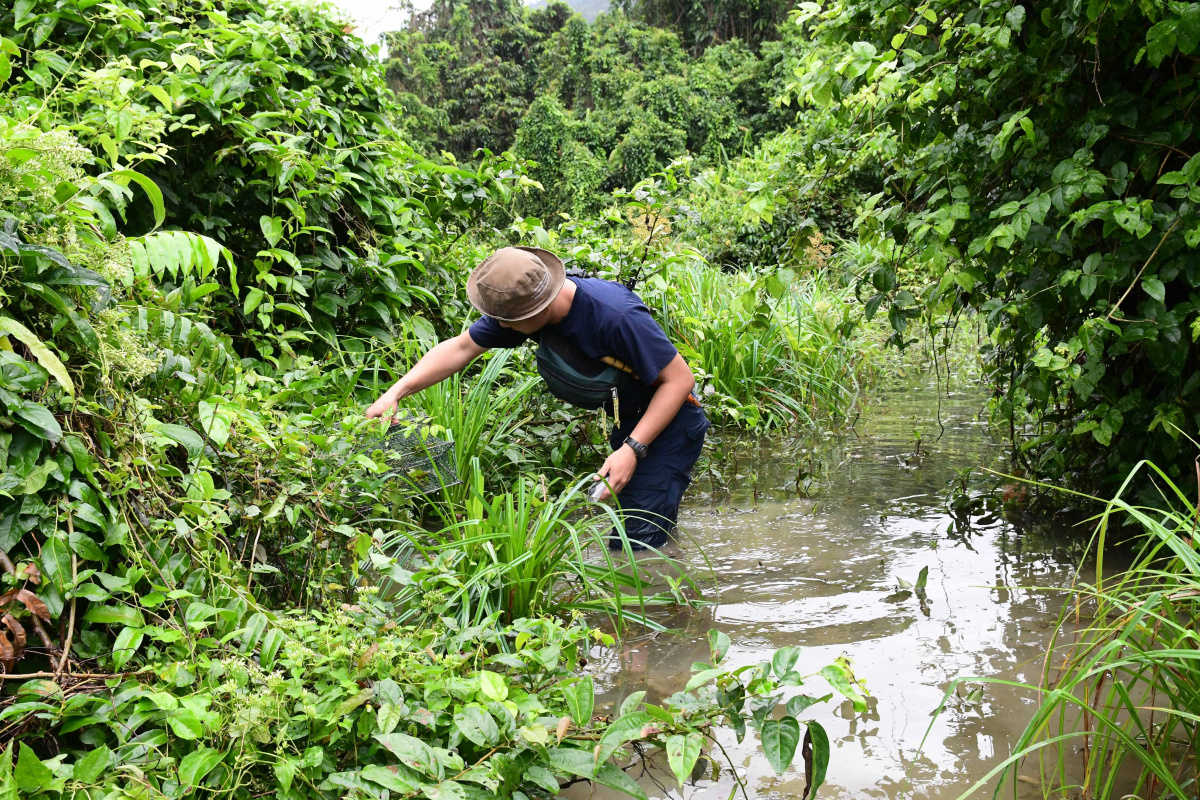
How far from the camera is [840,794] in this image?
84.4 inches

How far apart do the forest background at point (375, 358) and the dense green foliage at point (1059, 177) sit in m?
0.02

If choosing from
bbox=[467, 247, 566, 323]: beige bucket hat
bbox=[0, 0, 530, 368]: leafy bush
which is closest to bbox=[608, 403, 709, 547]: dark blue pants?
bbox=[467, 247, 566, 323]: beige bucket hat

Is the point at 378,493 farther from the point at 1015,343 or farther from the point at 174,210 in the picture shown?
the point at 1015,343

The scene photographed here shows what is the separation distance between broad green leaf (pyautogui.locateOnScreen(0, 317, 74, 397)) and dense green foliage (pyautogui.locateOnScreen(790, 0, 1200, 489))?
2641mm

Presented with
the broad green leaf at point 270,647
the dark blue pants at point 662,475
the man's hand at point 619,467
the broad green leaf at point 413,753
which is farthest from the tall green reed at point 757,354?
the broad green leaf at point 413,753

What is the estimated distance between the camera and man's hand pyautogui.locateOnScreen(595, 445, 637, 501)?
10.9 feet

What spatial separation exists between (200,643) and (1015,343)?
333 centimetres

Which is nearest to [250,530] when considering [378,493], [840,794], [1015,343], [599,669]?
[378,493]

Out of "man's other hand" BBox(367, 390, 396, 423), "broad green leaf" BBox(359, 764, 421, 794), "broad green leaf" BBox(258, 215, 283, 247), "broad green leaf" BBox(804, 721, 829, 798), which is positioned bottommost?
"broad green leaf" BBox(804, 721, 829, 798)

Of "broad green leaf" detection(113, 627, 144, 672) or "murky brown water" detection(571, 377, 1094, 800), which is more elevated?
"broad green leaf" detection(113, 627, 144, 672)

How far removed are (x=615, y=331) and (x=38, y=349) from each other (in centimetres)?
198

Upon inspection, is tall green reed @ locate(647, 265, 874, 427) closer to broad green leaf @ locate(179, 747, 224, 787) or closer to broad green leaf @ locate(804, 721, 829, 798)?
broad green leaf @ locate(804, 721, 829, 798)

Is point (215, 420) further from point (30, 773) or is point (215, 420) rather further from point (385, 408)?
point (30, 773)

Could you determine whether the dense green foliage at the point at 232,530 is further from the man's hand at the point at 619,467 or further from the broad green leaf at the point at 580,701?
the man's hand at the point at 619,467
